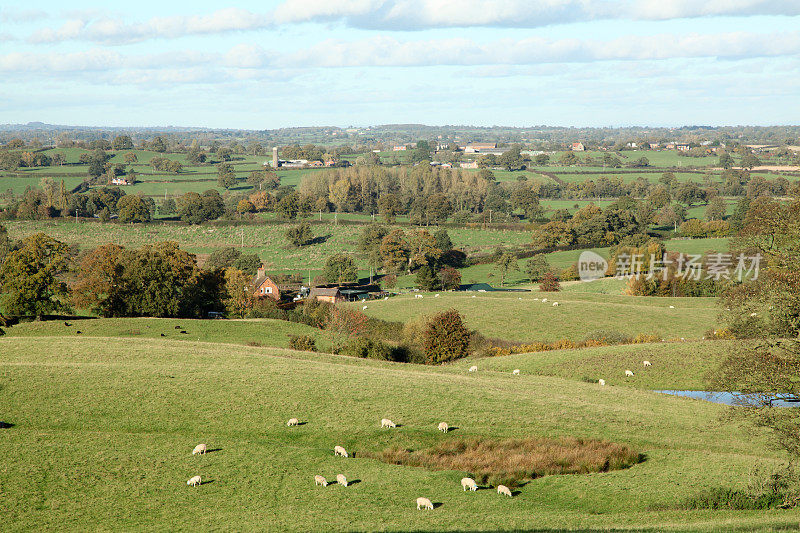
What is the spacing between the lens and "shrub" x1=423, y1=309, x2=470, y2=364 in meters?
54.4

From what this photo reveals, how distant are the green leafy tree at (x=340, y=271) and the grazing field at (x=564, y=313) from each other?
2775cm

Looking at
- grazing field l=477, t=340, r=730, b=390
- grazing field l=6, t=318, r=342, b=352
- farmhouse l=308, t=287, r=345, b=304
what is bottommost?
farmhouse l=308, t=287, r=345, b=304

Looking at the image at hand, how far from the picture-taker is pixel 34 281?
63.1m

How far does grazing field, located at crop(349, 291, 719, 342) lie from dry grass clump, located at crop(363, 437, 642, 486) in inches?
1345

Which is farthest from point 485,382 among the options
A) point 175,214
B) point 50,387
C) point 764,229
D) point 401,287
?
point 175,214

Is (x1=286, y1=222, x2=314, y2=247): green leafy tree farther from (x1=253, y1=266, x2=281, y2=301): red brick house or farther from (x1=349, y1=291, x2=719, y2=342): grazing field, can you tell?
(x1=349, y1=291, x2=719, y2=342): grazing field

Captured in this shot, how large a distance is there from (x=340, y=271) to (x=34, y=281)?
50.8 meters

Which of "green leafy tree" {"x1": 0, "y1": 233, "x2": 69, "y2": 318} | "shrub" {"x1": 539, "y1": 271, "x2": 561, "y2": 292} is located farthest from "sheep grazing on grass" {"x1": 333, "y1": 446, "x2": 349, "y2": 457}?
"shrub" {"x1": 539, "y1": 271, "x2": 561, "y2": 292}

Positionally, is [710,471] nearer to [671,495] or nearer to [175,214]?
[671,495]

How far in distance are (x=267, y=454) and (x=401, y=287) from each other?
8185 cm

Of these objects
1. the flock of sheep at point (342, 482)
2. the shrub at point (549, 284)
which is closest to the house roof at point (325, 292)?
the shrub at point (549, 284)

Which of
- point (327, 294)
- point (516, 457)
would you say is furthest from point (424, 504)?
point (327, 294)

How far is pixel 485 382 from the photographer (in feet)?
129

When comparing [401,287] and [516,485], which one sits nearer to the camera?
[516,485]
